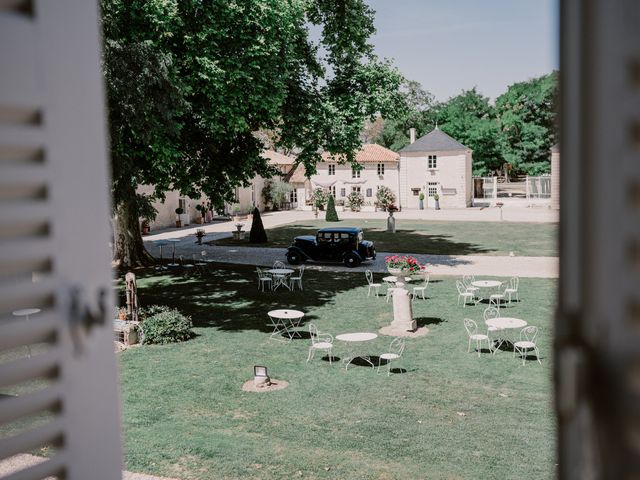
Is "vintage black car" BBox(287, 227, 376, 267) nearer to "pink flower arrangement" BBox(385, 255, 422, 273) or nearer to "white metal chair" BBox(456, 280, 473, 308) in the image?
"white metal chair" BBox(456, 280, 473, 308)

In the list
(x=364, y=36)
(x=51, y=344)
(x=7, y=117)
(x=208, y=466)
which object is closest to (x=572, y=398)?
(x=51, y=344)

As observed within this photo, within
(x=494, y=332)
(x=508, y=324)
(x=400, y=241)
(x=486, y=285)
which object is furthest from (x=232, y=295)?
(x=400, y=241)

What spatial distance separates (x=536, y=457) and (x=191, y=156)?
15.8 m

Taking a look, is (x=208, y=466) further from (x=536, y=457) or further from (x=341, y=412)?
(x=536, y=457)

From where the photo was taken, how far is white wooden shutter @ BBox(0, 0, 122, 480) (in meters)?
1.39

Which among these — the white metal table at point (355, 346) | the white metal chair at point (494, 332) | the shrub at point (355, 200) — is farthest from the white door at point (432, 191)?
the white metal table at point (355, 346)

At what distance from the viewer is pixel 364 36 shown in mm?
23969

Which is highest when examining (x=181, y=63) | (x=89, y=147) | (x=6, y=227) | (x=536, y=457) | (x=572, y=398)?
(x=181, y=63)

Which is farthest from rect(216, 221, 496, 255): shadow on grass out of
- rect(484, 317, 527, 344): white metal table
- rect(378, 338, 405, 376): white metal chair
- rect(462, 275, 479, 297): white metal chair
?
rect(378, 338, 405, 376): white metal chair

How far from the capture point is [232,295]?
21.2 m

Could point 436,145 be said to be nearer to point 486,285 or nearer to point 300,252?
point 300,252

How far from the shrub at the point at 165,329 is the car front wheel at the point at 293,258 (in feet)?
37.1

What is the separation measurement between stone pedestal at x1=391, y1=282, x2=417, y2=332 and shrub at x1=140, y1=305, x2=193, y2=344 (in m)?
5.10

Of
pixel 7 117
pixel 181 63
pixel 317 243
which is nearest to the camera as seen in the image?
pixel 7 117
